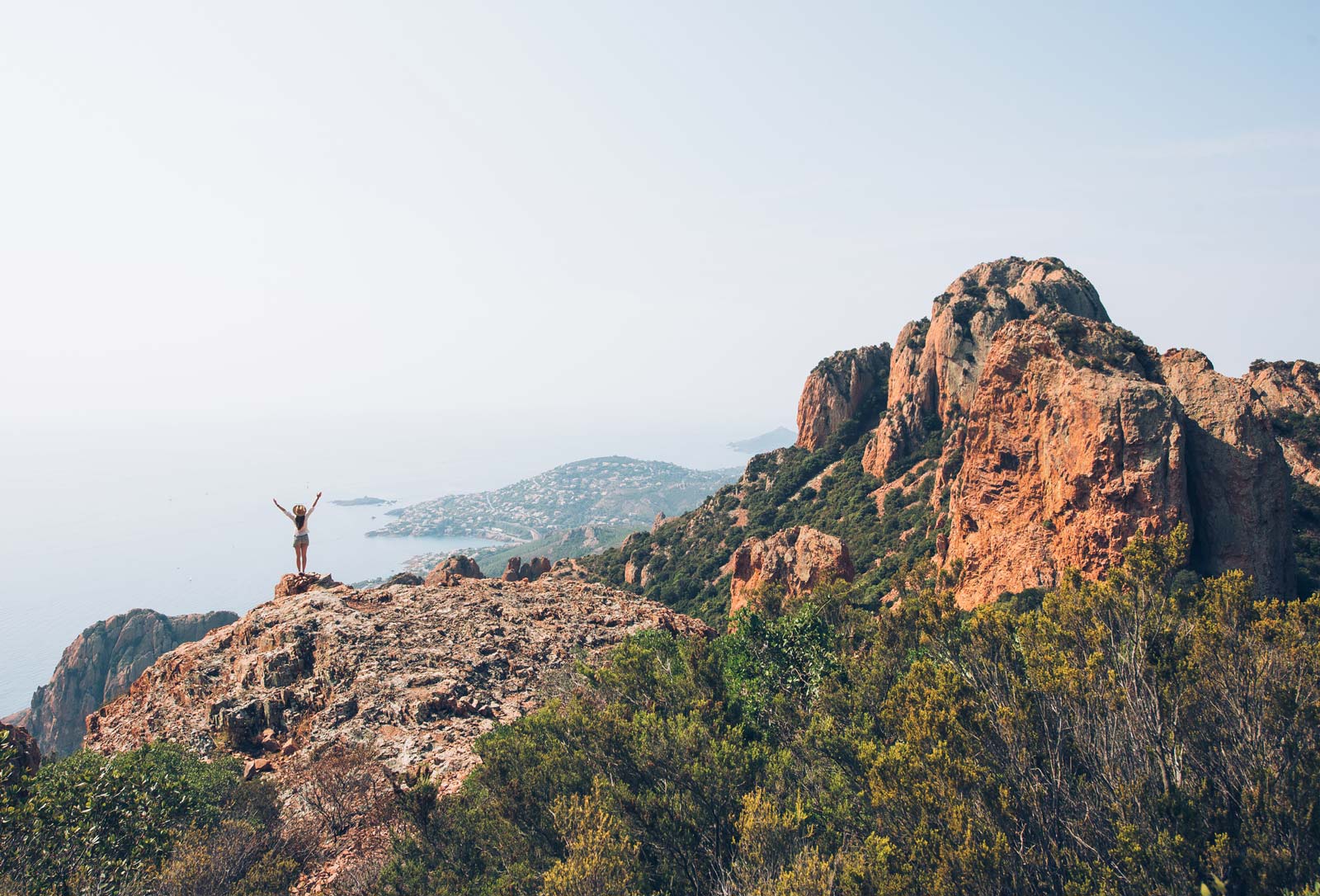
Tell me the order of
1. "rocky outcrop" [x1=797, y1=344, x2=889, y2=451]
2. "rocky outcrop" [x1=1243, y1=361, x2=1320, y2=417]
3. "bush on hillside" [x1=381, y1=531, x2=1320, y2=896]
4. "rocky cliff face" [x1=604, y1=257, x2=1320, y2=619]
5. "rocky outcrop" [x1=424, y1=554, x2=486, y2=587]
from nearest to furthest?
"bush on hillside" [x1=381, y1=531, x2=1320, y2=896]
"rocky cliff face" [x1=604, y1=257, x2=1320, y2=619]
"rocky outcrop" [x1=424, y1=554, x2=486, y2=587]
"rocky outcrop" [x1=1243, y1=361, x2=1320, y2=417]
"rocky outcrop" [x1=797, y1=344, x2=889, y2=451]

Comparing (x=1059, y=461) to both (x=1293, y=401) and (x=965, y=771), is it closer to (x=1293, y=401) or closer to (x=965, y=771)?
(x=965, y=771)

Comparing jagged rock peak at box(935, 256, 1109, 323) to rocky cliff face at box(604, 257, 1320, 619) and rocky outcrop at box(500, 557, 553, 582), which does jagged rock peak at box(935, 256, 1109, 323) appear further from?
rocky outcrop at box(500, 557, 553, 582)

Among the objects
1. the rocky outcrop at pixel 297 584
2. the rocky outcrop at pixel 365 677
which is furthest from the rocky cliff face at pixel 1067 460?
the rocky outcrop at pixel 297 584

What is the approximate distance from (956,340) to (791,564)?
104ft

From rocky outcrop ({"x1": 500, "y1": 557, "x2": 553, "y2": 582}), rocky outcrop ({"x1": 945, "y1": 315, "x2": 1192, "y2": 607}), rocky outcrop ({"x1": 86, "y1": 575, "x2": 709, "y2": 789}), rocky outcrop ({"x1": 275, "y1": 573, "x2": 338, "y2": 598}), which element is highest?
rocky outcrop ({"x1": 945, "y1": 315, "x2": 1192, "y2": 607})

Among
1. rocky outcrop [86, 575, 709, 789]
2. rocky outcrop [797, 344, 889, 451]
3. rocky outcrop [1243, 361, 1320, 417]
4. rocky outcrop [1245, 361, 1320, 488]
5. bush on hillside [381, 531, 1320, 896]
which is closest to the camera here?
bush on hillside [381, 531, 1320, 896]

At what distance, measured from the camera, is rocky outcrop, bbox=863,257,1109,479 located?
2096 inches

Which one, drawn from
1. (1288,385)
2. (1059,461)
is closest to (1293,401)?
(1288,385)

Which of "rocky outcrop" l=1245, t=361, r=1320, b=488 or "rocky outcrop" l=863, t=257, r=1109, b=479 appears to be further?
"rocky outcrop" l=863, t=257, r=1109, b=479

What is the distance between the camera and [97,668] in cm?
6619

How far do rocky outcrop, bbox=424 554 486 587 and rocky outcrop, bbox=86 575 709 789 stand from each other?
4549 mm

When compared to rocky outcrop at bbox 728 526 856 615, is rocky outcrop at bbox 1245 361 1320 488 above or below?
above

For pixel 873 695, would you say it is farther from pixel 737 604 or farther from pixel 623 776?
pixel 737 604

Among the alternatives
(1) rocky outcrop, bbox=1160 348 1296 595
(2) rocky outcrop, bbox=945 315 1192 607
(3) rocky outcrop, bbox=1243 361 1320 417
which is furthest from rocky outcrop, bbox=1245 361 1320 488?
(2) rocky outcrop, bbox=945 315 1192 607
